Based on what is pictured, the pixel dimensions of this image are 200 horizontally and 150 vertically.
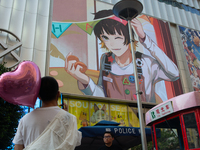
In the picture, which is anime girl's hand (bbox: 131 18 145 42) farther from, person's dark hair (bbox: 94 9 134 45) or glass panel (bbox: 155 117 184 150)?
glass panel (bbox: 155 117 184 150)

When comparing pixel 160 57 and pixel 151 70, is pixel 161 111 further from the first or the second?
pixel 160 57

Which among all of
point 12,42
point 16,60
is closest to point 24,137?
point 16,60

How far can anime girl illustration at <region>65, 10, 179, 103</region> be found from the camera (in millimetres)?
10875

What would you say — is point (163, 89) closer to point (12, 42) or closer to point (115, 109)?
point (115, 109)

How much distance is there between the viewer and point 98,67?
11.5m

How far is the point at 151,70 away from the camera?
42.8 ft

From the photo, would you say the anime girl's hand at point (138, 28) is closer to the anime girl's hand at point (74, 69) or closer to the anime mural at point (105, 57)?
the anime mural at point (105, 57)

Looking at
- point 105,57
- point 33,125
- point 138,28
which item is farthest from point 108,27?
point 33,125

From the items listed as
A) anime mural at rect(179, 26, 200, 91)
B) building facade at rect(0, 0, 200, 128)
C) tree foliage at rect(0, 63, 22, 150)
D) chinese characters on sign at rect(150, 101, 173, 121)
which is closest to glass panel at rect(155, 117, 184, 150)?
chinese characters on sign at rect(150, 101, 173, 121)

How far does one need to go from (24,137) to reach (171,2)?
64.5 feet

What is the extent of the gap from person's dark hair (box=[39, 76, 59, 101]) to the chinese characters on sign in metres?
3.95

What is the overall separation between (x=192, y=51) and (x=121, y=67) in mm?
7168

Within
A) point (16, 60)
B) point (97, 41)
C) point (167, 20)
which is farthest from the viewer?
point (167, 20)

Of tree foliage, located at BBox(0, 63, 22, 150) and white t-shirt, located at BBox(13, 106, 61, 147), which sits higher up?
tree foliage, located at BBox(0, 63, 22, 150)
